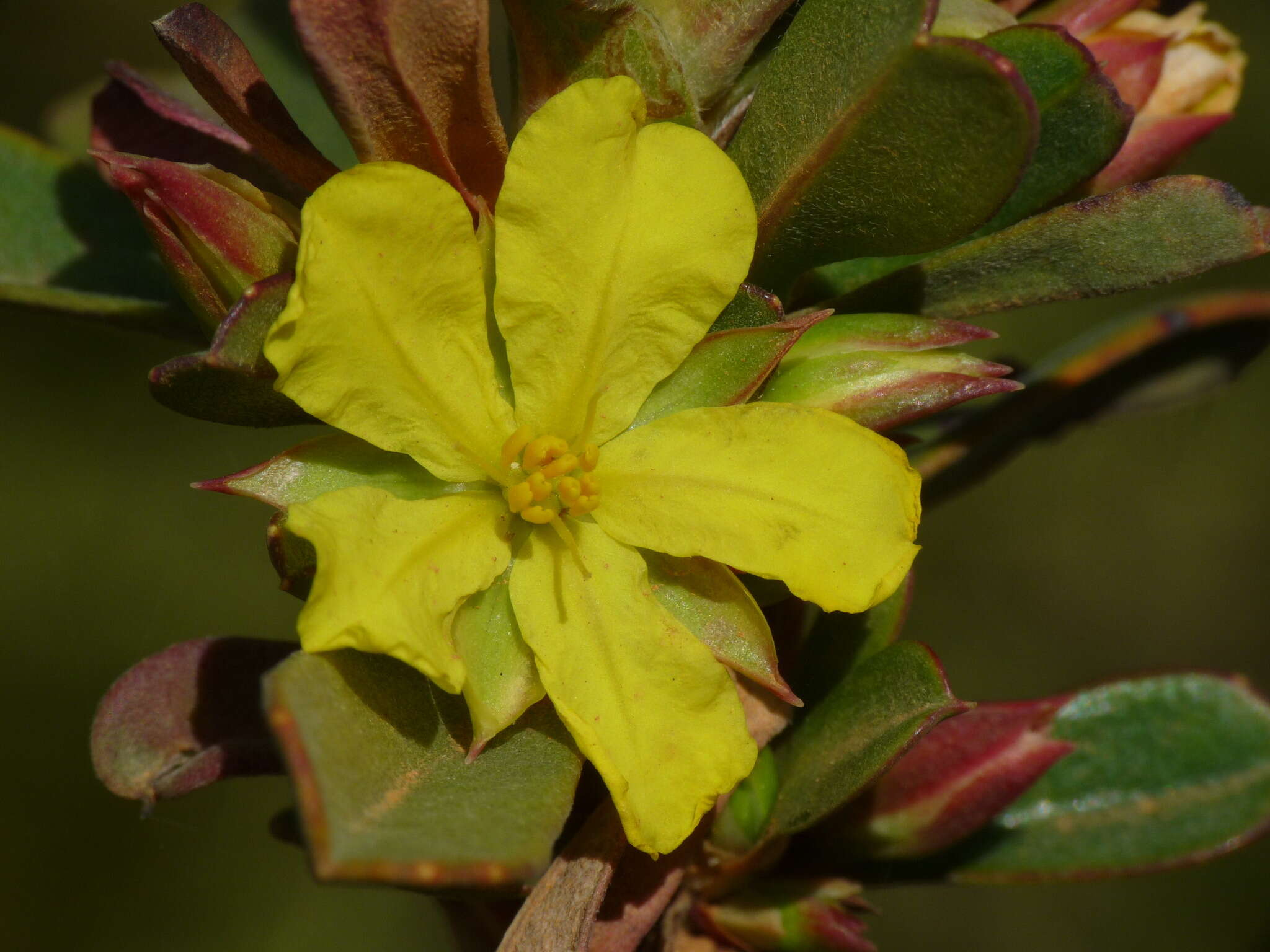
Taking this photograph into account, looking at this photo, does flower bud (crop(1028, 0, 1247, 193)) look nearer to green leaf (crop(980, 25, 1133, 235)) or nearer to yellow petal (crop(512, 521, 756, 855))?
green leaf (crop(980, 25, 1133, 235))

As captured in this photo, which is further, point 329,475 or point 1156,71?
point 1156,71

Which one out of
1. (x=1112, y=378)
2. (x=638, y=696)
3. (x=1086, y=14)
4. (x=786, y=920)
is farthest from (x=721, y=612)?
(x=1112, y=378)

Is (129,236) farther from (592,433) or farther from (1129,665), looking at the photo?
(1129,665)

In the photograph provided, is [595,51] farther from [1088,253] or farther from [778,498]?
[1088,253]

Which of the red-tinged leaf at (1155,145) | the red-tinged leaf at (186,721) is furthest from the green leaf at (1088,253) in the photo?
the red-tinged leaf at (186,721)

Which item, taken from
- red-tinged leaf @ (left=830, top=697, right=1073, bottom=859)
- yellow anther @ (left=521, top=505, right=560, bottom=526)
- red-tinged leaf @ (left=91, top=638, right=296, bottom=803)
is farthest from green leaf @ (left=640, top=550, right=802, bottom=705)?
red-tinged leaf @ (left=91, top=638, right=296, bottom=803)

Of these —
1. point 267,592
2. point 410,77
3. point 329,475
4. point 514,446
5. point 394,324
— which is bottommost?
point 267,592

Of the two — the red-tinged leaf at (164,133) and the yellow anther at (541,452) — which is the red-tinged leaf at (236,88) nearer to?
the red-tinged leaf at (164,133)
